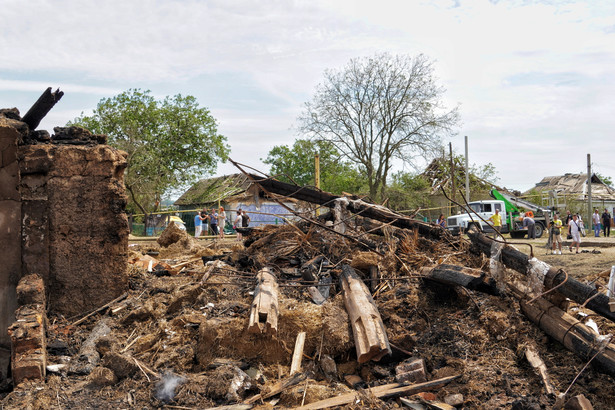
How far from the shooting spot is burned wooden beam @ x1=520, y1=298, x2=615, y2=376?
15.6ft

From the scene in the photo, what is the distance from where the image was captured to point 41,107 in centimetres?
683

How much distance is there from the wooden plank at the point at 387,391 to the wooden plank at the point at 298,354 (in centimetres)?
68

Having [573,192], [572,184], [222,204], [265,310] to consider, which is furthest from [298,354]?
[572,184]

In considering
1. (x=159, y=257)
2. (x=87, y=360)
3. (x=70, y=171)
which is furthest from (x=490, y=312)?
(x=159, y=257)

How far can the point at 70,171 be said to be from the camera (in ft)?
22.3

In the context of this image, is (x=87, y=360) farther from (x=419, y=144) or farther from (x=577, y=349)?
(x=419, y=144)

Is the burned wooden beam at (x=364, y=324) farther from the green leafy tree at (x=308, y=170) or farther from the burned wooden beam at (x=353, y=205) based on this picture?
the green leafy tree at (x=308, y=170)

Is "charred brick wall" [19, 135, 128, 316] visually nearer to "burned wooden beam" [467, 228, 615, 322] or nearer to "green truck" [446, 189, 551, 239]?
"burned wooden beam" [467, 228, 615, 322]

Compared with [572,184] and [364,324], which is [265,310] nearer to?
[364,324]

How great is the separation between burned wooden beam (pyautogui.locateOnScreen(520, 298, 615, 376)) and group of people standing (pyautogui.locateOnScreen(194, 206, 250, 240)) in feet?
45.8

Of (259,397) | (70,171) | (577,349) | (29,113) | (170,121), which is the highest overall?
(170,121)

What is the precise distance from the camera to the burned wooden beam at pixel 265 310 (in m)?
5.34

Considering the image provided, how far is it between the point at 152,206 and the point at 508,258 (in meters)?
32.6

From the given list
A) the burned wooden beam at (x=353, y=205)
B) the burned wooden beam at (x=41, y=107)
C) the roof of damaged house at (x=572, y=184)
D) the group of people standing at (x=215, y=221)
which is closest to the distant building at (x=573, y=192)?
the roof of damaged house at (x=572, y=184)
